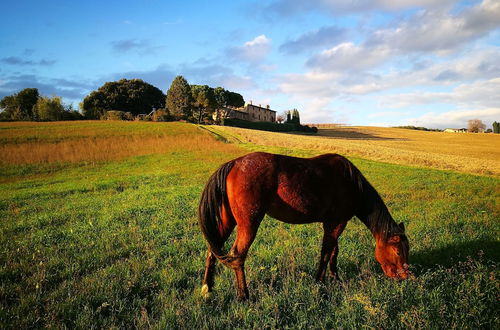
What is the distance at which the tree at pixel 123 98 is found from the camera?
263ft

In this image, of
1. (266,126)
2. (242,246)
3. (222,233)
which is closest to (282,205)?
(242,246)

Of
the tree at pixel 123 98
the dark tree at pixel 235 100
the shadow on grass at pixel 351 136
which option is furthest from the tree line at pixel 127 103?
the shadow on grass at pixel 351 136

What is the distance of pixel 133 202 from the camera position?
39.8ft

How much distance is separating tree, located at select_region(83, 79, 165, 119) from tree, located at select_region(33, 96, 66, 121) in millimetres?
10602

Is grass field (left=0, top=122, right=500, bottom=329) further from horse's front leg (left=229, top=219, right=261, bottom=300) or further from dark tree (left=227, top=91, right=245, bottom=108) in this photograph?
dark tree (left=227, top=91, right=245, bottom=108)

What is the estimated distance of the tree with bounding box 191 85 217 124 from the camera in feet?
274

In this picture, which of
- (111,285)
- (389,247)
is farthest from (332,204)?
(111,285)

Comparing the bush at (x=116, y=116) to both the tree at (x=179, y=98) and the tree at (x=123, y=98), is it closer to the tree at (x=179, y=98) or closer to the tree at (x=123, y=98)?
the tree at (x=123, y=98)

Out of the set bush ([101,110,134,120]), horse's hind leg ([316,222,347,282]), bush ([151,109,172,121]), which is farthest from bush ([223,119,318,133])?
horse's hind leg ([316,222,347,282])

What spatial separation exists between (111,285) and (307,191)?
152 inches

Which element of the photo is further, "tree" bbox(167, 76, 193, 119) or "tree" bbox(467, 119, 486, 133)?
"tree" bbox(467, 119, 486, 133)

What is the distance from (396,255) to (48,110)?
78.8 metres

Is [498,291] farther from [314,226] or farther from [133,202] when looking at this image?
[133,202]

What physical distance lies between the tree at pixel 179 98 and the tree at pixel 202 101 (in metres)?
2.46
